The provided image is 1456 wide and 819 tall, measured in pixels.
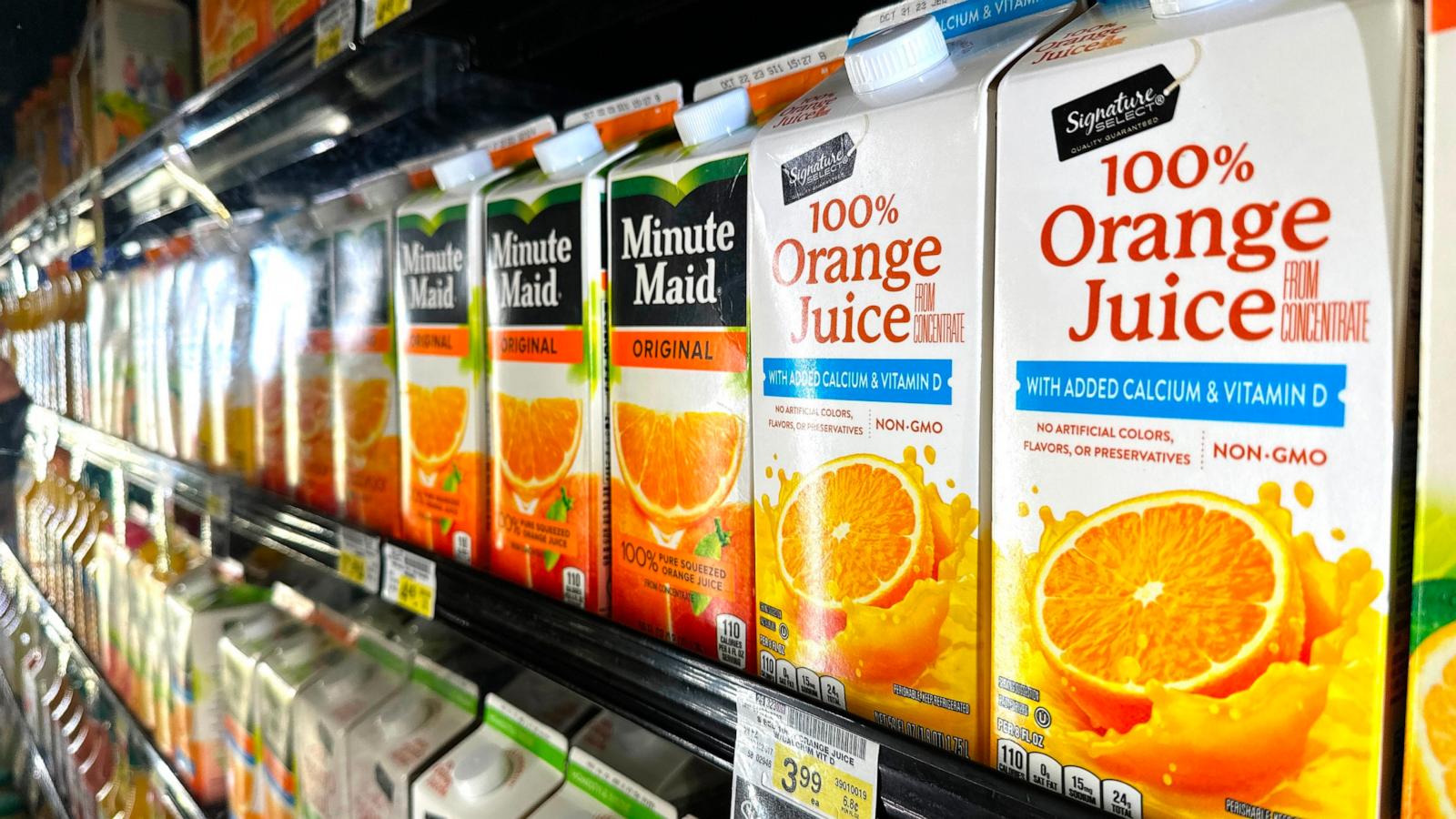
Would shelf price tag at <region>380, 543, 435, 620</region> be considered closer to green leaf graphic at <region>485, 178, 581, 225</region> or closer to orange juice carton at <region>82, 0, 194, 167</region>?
green leaf graphic at <region>485, 178, 581, 225</region>

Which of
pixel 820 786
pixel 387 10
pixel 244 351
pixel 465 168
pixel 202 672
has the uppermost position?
pixel 387 10

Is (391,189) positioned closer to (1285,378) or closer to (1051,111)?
(1051,111)

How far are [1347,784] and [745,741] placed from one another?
382mm

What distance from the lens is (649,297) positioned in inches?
32.1

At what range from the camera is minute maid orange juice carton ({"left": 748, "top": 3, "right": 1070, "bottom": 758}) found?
57cm

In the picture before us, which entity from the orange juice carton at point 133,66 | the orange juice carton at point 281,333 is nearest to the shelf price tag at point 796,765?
the orange juice carton at point 281,333

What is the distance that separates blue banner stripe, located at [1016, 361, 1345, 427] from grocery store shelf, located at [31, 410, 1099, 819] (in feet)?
0.73

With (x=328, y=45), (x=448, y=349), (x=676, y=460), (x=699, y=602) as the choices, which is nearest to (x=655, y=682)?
→ (x=699, y=602)

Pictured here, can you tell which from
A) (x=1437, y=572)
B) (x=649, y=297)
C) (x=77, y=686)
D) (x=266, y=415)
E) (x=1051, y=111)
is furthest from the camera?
(x=77, y=686)

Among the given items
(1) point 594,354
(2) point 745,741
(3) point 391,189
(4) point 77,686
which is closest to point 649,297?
(1) point 594,354

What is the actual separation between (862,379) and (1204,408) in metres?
0.23

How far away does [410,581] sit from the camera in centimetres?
106

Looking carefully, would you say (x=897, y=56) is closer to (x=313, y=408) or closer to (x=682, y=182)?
(x=682, y=182)
